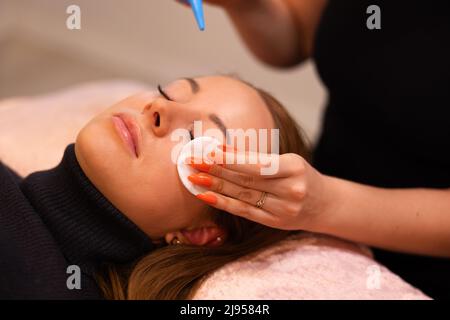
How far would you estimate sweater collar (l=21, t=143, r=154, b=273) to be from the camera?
819 millimetres

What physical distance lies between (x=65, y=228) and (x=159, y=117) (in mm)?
223

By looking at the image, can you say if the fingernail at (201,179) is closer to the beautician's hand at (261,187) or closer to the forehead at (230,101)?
the beautician's hand at (261,187)

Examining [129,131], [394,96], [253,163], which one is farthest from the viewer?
[394,96]

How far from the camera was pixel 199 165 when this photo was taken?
0.73 m

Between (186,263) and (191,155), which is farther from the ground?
(191,155)

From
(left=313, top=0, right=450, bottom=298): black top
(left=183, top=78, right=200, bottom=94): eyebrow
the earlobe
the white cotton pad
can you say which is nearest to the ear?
the earlobe

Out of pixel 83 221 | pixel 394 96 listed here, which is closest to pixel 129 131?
pixel 83 221

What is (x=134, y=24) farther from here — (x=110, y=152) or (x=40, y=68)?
(x=110, y=152)

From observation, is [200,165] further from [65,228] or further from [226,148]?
[65,228]

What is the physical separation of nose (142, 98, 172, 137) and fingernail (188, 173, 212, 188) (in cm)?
9

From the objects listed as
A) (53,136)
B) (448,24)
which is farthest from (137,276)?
(448,24)

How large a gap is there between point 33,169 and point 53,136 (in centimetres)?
8

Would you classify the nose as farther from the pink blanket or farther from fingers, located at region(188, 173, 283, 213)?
the pink blanket

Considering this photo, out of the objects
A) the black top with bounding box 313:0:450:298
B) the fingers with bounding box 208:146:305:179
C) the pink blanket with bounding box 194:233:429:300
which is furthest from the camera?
the black top with bounding box 313:0:450:298
